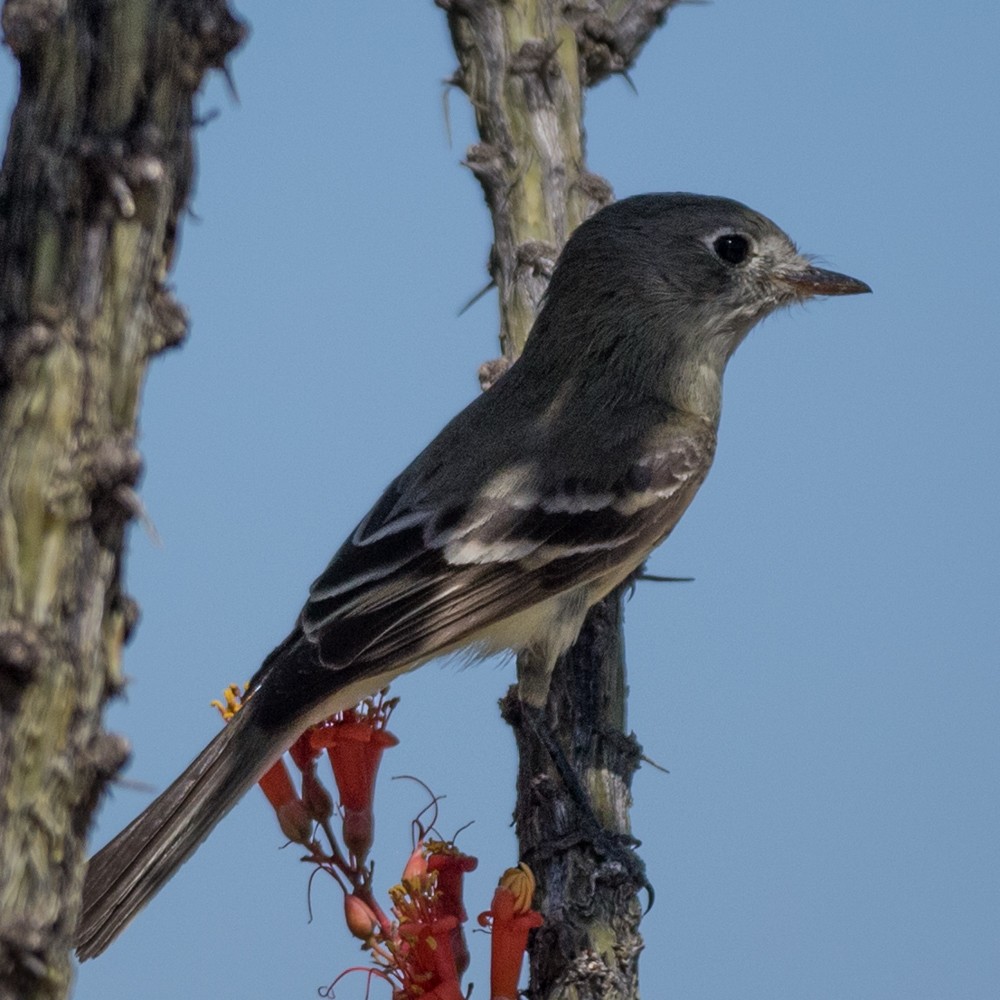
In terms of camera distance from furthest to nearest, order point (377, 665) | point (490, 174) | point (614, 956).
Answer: point (490, 174) < point (377, 665) < point (614, 956)

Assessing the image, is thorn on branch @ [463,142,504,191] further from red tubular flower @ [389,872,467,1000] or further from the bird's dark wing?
red tubular flower @ [389,872,467,1000]

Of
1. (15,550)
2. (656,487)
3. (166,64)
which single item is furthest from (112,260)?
(656,487)

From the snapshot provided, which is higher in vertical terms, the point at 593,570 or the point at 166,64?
the point at 593,570

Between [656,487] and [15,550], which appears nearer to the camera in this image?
[15,550]

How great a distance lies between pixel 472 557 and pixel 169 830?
1546 millimetres

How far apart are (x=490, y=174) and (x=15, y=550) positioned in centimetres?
384

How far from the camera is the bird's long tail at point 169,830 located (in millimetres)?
4293

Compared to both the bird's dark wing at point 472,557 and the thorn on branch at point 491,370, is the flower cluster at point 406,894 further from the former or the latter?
the thorn on branch at point 491,370

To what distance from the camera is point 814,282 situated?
642cm

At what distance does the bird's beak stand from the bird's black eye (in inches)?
7.0

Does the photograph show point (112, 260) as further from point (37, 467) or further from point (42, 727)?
point (42, 727)

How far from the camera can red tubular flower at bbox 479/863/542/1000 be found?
4.12 metres

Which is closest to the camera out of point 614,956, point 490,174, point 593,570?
point 614,956

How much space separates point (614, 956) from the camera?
4.72 meters
